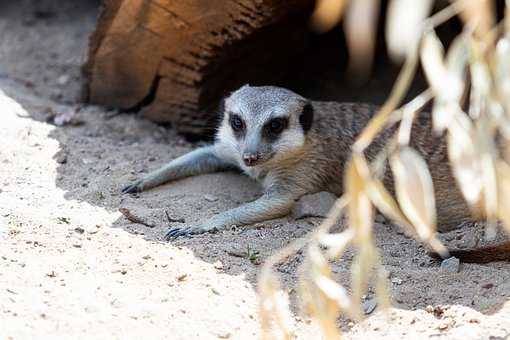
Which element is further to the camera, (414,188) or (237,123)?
(237,123)

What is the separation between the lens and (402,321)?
2.49 m

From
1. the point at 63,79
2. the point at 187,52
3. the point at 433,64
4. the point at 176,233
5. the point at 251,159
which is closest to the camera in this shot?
the point at 433,64

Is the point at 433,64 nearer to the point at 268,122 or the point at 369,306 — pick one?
the point at 369,306

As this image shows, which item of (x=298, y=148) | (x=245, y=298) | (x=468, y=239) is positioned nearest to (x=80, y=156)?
(x=298, y=148)

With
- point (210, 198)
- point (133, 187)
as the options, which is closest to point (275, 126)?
point (210, 198)

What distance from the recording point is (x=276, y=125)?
376 cm

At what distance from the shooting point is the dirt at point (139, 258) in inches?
93.7

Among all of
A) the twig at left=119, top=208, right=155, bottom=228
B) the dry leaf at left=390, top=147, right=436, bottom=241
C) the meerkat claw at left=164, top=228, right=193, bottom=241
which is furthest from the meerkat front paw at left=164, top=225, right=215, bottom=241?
the dry leaf at left=390, top=147, right=436, bottom=241

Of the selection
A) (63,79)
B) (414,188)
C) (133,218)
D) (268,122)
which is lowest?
(63,79)

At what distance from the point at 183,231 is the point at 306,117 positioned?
973mm

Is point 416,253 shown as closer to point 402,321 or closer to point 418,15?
point 402,321

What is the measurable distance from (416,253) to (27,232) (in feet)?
4.87

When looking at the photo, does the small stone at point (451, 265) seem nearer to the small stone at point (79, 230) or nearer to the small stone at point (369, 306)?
the small stone at point (369, 306)

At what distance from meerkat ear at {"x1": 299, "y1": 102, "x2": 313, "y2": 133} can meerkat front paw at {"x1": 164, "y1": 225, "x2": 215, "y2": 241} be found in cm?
83
